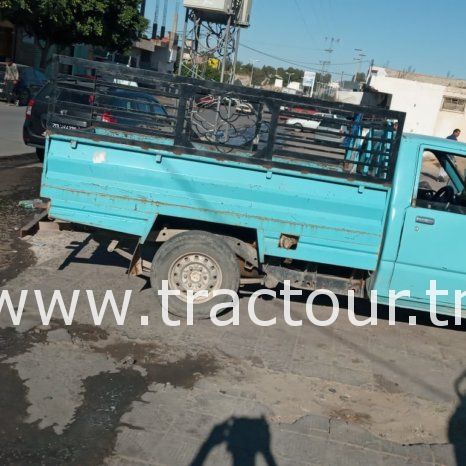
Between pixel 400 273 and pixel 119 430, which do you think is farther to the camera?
pixel 400 273

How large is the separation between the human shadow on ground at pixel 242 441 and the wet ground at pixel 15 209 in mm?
3072

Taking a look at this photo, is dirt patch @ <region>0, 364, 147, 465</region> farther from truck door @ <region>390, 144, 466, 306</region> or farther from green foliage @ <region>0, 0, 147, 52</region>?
green foliage @ <region>0, 0, 147, 52</region>

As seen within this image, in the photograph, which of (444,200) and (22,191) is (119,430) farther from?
(22,191)

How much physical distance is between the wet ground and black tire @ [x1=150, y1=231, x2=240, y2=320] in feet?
5.71

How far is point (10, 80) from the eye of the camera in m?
24.0

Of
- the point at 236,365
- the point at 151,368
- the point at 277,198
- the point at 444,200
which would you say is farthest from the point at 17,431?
the point at 444,200

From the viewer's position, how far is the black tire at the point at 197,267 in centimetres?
524

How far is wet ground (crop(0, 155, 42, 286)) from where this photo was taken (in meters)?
6.37

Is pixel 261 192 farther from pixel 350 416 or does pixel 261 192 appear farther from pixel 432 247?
pixel 350 416

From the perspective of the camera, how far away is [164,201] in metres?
5.16

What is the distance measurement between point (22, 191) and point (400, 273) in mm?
6597

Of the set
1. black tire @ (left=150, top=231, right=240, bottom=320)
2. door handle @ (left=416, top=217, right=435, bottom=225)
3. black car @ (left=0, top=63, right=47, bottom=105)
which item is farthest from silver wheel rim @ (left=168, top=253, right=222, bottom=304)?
black car @ (left=0, top=63, right=47, bottom=105)

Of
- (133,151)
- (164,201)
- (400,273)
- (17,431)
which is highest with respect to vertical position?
(133,151)

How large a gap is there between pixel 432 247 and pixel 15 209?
5890mm
